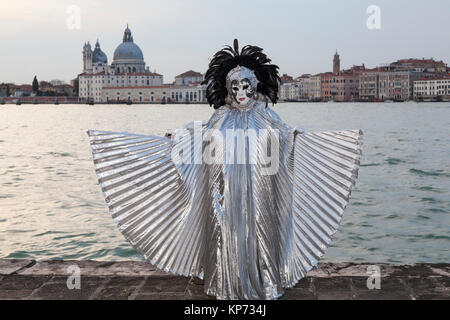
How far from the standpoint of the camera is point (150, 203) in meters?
3.73

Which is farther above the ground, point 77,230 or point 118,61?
point 118,61

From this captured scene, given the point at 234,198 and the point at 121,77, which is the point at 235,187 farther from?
the point at 121,77

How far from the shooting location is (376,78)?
128000 millimetres

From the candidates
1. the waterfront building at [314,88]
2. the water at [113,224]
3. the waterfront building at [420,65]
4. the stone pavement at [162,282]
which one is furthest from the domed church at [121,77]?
the stone pavement at [162,282]

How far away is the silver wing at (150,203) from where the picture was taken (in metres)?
3.72

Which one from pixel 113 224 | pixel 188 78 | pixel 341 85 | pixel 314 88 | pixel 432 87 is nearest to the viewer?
pixel 113 224

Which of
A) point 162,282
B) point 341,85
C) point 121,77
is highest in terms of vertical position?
point 121,77

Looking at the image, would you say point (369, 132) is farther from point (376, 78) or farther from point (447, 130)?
point (376, 78)

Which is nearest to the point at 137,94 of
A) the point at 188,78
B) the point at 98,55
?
the point at 188,78

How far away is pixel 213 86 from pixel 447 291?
1.93 meters

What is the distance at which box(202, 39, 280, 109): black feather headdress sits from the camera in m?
3.66

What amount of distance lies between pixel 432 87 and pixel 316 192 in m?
129

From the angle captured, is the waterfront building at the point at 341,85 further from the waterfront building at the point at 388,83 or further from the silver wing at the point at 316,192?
the silver wing at the point at 316,192
